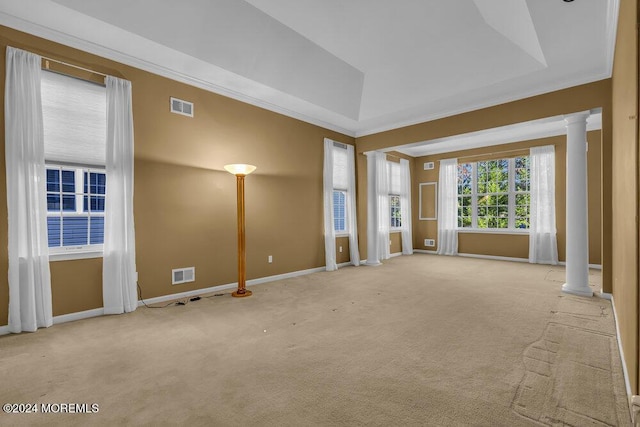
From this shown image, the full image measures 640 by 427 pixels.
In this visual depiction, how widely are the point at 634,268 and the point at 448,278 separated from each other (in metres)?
3.61

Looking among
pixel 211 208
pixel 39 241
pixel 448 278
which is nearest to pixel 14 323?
pixel 39 241

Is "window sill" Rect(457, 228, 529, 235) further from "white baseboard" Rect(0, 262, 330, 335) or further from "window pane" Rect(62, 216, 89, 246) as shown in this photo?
"window pane" Rect(62, 216, 89, 246)

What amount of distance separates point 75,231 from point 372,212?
5169mm

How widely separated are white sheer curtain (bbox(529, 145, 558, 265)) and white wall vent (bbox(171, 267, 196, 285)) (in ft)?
23.0

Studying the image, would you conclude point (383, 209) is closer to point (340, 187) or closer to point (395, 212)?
point (395, 212)

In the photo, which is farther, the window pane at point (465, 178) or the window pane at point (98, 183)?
the window pane at point (465, 178)

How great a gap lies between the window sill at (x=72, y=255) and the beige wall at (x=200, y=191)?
2.4 inches

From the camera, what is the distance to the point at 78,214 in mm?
3281

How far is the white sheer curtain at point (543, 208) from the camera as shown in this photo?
655cm

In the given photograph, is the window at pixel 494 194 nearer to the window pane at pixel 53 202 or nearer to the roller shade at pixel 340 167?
the roller shade at pixel 340 167

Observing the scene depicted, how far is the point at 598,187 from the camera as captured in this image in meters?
5.99

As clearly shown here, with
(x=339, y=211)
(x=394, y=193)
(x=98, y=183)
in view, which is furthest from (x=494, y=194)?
(x=98, y=183)

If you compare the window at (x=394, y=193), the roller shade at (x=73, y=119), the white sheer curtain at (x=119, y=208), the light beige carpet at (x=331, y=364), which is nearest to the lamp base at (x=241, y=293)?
the light beige carpet at (x=331, y=364)

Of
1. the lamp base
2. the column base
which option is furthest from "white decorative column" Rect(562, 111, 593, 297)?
the lamp base
